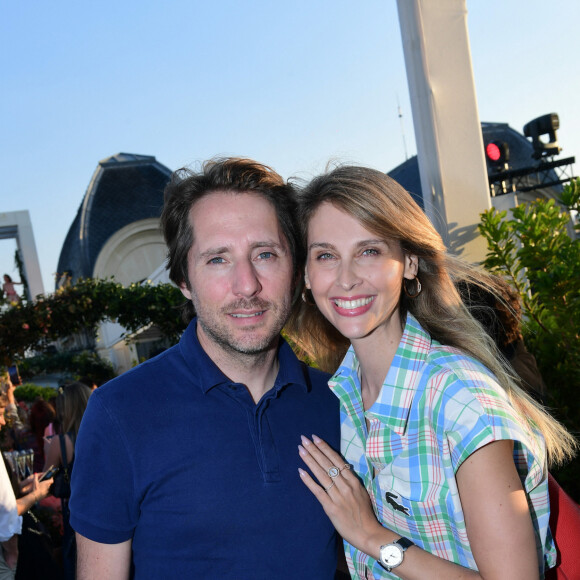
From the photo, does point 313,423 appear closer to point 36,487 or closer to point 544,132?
point 36,487

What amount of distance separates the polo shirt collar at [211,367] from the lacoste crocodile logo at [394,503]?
49cm

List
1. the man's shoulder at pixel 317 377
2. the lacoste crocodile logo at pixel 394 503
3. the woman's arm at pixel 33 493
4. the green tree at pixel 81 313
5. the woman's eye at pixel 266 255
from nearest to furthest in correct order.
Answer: the lacoste crocodile logo at pixel 394 503, the woman's eye at pixel 266 255, the man's shoulder at pixel 317 377, the woman's arm at pixel 33 493, the green tree at pixel 81 313

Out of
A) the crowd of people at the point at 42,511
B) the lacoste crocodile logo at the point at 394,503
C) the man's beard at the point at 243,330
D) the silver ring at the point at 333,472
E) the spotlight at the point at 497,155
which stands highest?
the spotlight at the point at 497,155

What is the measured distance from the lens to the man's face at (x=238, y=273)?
1.92 metres

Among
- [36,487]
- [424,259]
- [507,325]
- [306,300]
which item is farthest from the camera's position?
[36,487]

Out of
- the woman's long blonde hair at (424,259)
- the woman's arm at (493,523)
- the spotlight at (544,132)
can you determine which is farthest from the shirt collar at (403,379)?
the spotlight at (544,132)

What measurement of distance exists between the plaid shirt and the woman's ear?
25cm

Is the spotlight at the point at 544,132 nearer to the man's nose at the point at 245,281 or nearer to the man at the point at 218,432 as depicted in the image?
the man at the point at 218,432

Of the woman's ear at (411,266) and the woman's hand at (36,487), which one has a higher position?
the woman's ear at (411,266)

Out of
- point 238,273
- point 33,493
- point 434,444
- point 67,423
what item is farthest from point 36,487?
point 434,444

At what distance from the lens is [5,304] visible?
841 cm

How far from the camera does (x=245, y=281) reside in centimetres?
191

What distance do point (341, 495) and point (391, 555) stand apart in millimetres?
219

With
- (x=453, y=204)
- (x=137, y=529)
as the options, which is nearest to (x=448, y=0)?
(x=453, y=204)
